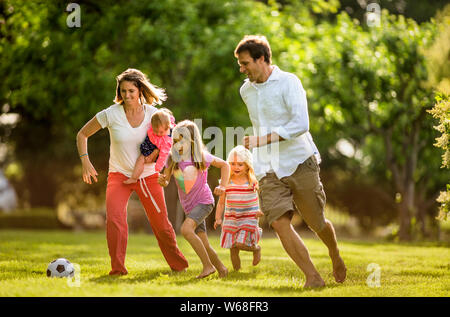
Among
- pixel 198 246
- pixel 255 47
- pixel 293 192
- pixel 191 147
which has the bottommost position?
pixel 198 246

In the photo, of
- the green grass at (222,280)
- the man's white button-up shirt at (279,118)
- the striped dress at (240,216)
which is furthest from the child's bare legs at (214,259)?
the man's white button-up shirt at (279,118)

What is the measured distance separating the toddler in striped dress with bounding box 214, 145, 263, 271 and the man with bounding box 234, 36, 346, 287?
56.6 inches

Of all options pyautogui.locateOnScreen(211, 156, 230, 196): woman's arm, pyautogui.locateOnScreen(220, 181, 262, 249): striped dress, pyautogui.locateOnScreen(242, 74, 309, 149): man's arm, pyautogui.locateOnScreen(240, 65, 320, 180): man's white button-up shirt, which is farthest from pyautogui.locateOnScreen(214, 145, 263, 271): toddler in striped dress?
pyautogui.locateOnScreen(242, 74, 309, 149): man's arm

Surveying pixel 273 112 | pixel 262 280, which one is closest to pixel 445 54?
pixel 273 112

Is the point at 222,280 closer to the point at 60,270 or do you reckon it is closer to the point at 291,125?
the point at 60,270

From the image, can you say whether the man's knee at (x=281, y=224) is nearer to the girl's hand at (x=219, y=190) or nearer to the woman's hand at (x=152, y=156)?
the girl's hand at (x=219, y=190)

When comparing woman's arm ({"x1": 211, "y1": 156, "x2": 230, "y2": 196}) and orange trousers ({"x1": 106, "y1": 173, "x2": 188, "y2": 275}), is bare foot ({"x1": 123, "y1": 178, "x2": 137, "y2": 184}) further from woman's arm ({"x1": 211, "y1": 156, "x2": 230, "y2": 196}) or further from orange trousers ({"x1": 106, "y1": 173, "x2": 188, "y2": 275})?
woman's arm ({"x1": 211, "y1": 156, "x2": 230, "y2": 196})

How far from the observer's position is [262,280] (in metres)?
6.62

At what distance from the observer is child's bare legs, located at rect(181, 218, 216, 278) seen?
6.65 m

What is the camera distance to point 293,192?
6008 millimetres

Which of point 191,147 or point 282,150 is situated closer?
point 282,150

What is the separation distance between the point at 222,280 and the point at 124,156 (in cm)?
169

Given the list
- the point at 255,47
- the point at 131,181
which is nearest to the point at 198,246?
the point at 131,181

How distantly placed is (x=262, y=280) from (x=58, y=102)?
12.5 metres
